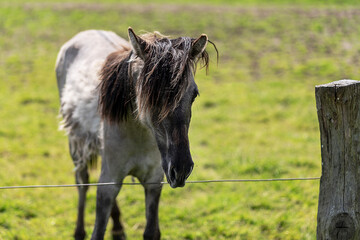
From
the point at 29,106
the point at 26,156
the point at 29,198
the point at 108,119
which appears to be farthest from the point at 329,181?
the point at 29,106

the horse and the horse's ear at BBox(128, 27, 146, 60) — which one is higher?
the horse's ear at BBox(128, 27, 146, 60)

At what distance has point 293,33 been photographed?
12.7 m

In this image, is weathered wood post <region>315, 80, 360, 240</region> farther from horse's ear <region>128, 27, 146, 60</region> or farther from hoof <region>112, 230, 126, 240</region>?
hoof <region>112, 230, 126, 240</region>

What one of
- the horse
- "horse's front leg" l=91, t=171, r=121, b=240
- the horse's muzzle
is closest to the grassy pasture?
the horse

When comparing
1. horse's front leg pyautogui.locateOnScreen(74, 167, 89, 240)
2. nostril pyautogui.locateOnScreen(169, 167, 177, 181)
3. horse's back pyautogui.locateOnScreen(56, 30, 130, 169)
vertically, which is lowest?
horse's front leg pyautogui.locateOnScreen(74, 167, 89, 240)

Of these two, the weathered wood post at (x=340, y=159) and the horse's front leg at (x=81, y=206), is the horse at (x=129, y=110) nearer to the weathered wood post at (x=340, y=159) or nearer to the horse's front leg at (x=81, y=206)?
the horse's front leg at (x=81, y=206)

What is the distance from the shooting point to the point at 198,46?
2.62 m

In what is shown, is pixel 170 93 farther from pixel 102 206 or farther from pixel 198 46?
pixel 102 206

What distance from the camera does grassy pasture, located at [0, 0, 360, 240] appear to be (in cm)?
468

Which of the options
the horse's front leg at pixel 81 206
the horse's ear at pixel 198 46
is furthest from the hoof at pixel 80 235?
the horse's ear at pixel 198 46

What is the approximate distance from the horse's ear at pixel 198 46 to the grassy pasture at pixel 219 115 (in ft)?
7.76

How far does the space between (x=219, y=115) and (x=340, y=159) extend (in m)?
5.64

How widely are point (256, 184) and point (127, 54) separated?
3.07m

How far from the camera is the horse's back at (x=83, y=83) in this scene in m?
3.71
